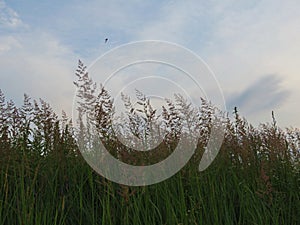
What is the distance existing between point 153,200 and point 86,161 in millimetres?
707

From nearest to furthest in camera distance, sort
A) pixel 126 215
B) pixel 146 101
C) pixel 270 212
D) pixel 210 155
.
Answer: pixel 126 215
pixel 270 212
pixel 146 101
pixel 210 155

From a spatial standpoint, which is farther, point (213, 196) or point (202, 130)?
point (202, 130)

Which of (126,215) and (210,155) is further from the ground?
(210,155)

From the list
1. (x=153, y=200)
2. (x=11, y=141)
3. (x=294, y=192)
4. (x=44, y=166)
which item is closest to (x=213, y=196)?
(x=153, y=200)

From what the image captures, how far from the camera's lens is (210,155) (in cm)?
438

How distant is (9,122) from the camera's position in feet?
13.3

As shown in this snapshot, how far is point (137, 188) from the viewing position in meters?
3.47

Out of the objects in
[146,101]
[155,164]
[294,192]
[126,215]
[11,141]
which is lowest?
[126,215]

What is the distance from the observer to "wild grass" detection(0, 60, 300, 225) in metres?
3.37

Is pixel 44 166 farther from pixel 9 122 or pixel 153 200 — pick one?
pixel 153 200

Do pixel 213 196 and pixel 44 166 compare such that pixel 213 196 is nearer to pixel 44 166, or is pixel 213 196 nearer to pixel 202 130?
pixel 202 130

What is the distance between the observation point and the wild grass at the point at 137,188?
3.37m

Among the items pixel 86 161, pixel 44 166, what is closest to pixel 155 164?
pixel 86 161

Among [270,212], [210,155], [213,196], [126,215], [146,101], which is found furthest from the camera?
[210,155]
